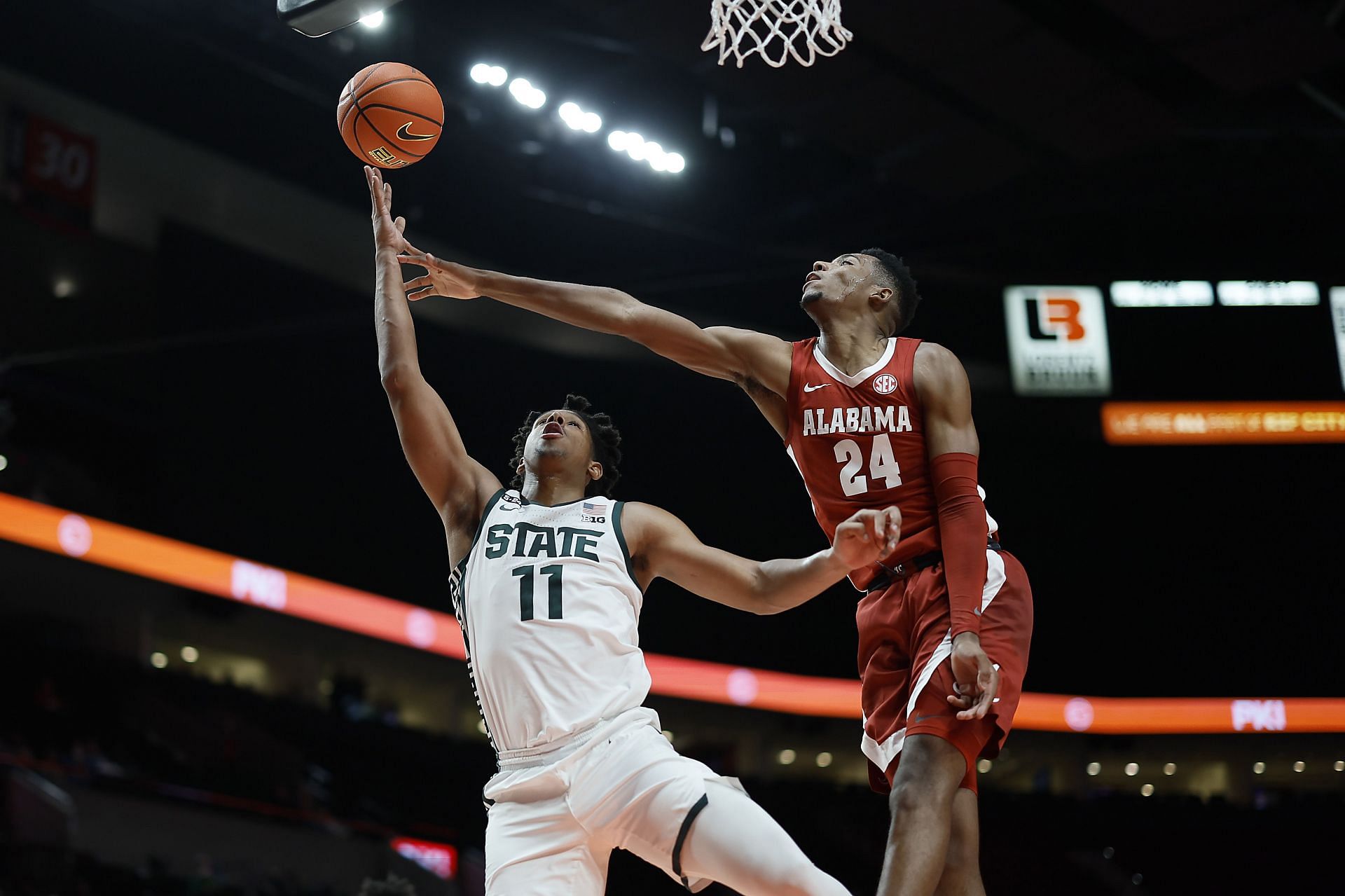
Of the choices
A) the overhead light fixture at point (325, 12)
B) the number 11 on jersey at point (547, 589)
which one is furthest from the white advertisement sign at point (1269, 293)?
the number 11 on jersey at point (547, 589)

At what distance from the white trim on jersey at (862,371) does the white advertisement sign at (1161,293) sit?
38.4ft

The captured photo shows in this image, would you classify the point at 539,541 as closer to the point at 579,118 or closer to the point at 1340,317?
the point at 579,118

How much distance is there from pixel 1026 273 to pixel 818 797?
21.7 feet

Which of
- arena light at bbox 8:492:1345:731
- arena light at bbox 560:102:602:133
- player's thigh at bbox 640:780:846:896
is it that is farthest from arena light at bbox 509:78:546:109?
A: player's thigh at bbox 640:780:846:896

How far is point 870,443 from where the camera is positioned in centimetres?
375

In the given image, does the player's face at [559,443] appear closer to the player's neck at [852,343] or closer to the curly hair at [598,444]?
the curly hair at [598,444]

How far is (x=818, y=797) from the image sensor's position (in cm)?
1555

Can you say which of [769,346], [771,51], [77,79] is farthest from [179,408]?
[769,346]

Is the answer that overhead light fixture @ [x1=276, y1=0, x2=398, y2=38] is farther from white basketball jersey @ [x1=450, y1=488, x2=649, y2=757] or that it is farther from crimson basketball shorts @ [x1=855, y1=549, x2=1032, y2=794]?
crimson basketball shorts @ [x1=855, y1=549, x2=1032, y2=794]

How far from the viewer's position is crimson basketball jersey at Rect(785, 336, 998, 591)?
3734 millimetres

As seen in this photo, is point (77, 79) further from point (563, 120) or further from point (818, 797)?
point (818, 797)

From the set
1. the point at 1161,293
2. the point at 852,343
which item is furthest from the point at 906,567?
the point at 1161,293

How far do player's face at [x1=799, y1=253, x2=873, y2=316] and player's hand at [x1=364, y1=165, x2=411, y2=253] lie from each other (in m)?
1.29

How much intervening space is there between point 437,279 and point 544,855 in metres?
1.94
